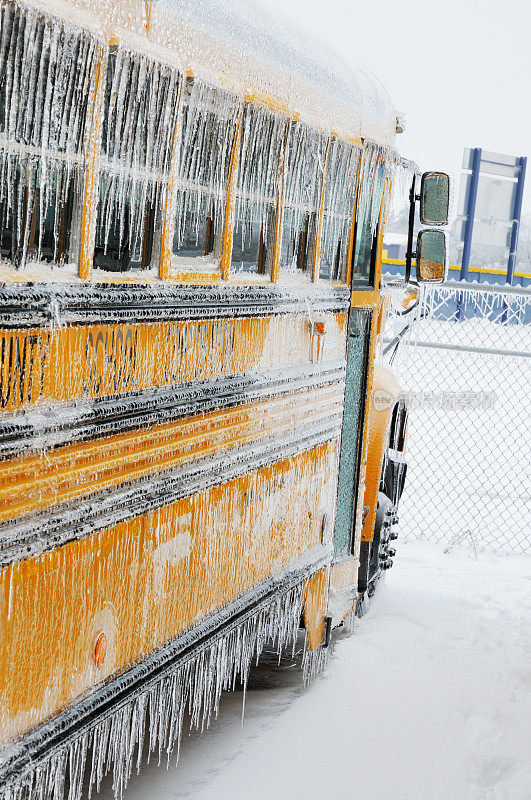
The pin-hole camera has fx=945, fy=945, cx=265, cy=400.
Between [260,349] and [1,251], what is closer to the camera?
[1,251]

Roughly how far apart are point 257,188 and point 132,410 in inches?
36.5

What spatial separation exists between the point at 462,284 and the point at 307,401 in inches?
113

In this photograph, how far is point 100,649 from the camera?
7.69ft

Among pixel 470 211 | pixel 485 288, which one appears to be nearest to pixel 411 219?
pixel 485 288

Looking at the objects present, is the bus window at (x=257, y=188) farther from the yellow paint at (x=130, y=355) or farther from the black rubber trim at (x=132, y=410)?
the black rubber trim at (x=132, y=410)

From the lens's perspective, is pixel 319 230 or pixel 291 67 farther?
pixel 319 230

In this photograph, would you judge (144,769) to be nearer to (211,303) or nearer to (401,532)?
(211,303)

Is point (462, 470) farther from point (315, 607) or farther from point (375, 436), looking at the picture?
point (315, 607)

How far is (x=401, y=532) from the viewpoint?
21.6 feet

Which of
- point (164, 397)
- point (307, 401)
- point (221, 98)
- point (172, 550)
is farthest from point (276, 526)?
point (221, 98)

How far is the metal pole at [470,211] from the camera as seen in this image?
18.2 m

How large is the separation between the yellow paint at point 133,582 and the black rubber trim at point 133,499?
0.09ft

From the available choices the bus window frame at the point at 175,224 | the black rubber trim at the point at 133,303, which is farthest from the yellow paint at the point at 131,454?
the bus window frame at the point at 175,224

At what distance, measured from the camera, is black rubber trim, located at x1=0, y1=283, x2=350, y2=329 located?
1914 mm
